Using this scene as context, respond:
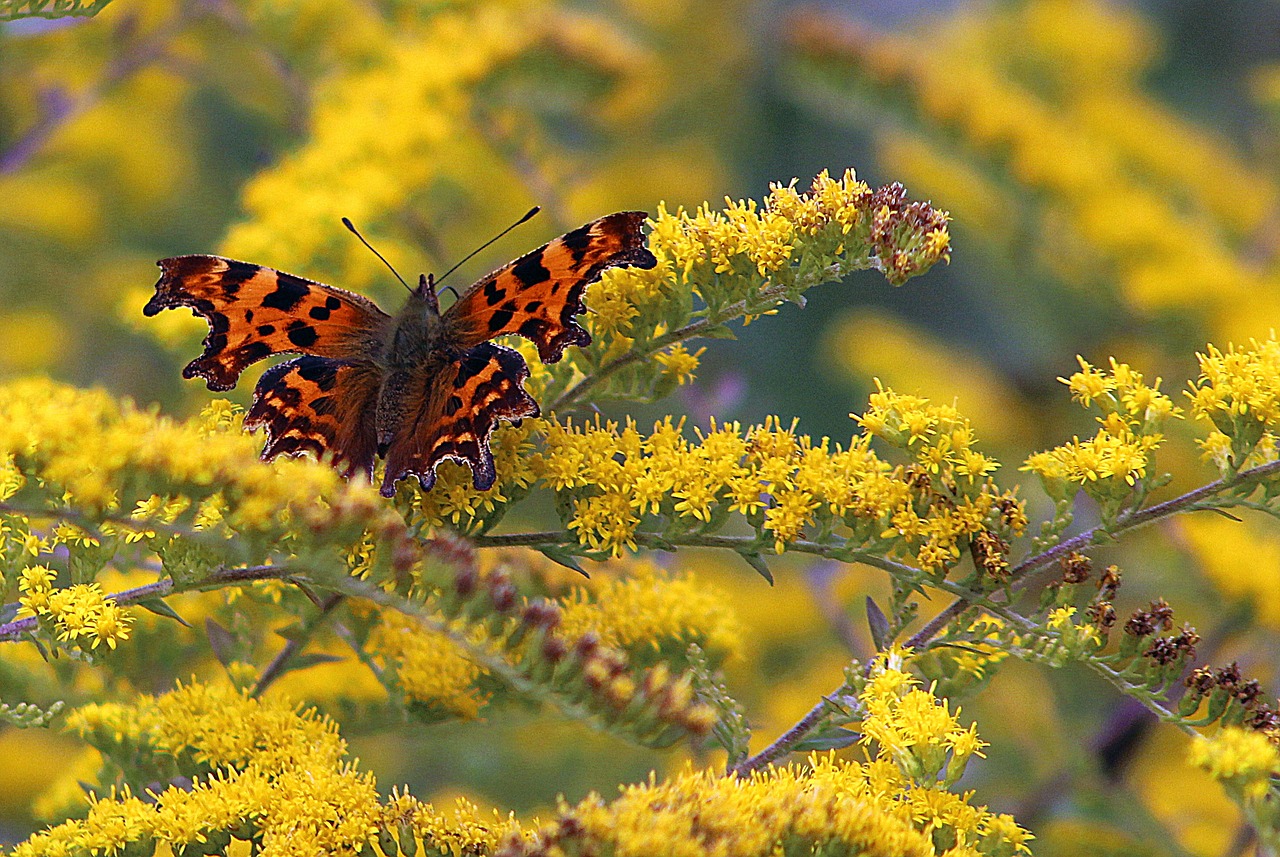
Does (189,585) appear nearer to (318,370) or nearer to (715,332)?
(318,370)

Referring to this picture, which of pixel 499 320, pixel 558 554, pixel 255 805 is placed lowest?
pixel 255 805

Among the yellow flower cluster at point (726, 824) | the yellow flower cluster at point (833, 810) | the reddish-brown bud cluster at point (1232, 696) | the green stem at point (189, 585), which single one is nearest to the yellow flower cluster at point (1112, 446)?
the reddish-brown bud cluster at point (1232, 696)

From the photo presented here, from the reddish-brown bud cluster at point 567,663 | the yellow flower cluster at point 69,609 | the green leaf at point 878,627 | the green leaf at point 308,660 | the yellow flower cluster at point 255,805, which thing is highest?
the green leaf at point 878,627

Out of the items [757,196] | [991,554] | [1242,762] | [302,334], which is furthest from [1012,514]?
[757,196]

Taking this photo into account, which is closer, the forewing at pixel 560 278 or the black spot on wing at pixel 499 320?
the forewing at pixel 560 278

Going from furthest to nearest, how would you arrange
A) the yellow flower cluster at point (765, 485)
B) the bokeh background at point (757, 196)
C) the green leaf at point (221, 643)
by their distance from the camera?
the bokeh background at point (757, 196) → the green leaf at point (221, 643) → the yellow flower cluster at point (765, 485)

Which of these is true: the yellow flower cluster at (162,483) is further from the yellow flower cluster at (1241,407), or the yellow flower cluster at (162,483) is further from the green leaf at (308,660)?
the yellow flower cluster at (1241,407)

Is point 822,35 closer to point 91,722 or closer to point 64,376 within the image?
point 64,376
